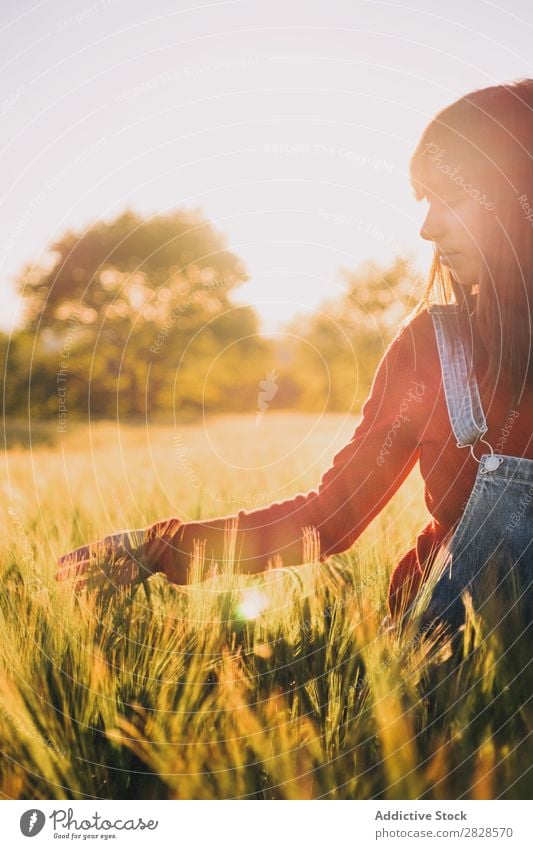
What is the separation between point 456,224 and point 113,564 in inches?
34.1

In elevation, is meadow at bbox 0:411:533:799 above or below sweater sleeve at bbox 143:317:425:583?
below

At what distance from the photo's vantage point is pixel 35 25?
1.51m

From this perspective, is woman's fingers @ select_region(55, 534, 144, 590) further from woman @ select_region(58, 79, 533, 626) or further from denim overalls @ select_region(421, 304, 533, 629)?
denim overalls @ select_region(421, 304, 533, 629)

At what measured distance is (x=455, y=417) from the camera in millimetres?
1229

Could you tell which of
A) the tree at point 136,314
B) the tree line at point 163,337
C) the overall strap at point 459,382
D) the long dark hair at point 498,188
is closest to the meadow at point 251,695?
the overall strap at point 459,382

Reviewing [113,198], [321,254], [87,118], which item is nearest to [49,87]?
[87,118]

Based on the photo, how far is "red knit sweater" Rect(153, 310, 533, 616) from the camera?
1.25 m

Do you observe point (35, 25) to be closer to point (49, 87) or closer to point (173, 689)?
point (49, 87)
